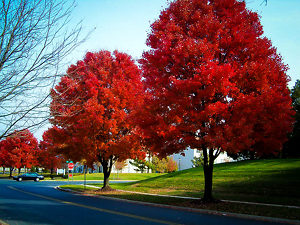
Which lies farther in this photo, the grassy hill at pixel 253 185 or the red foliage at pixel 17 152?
the red foliage at pixel 17 152

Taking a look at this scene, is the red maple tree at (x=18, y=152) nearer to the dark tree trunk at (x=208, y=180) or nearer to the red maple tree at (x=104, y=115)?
the red maple tree at (x=104, y=115)

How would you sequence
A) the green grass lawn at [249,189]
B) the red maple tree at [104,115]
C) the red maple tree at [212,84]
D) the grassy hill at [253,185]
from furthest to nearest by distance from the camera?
the red maple tree at [104,115] < the grassy hill at [253,185] < the green grass lawn at [249,189] < the red maple tree at [212,84]

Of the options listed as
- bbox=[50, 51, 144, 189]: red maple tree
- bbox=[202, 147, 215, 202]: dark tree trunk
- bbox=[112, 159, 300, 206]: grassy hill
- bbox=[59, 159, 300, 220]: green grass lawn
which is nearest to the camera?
bbox=[59, 159, 300, 220]: green grass lawn

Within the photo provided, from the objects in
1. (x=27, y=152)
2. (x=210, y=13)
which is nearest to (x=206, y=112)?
(x=210, y=13)

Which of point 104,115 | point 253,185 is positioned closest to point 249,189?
point 253,185

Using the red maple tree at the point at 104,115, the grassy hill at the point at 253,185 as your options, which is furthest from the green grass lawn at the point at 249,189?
the red maple tree at the point at 104,115

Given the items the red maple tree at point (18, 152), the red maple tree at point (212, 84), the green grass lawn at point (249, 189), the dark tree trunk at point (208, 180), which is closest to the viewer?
the red maple tree at point (212, 84)

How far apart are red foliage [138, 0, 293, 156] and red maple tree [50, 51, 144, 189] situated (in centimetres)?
595

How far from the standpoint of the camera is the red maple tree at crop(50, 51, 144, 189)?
20766 mm

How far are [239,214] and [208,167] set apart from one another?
159 inches

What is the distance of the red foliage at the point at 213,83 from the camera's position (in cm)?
1315

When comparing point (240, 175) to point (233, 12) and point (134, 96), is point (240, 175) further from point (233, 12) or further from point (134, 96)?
point (233, 12)

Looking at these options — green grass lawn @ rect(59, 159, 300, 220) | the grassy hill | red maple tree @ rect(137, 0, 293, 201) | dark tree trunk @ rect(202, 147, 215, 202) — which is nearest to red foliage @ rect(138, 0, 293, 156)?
red maple tree @ rect(137, 0, 293, 201)

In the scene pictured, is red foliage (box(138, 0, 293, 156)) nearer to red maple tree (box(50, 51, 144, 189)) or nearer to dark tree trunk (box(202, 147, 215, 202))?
dark tree trunk (box(202, 147, 215, 202))
